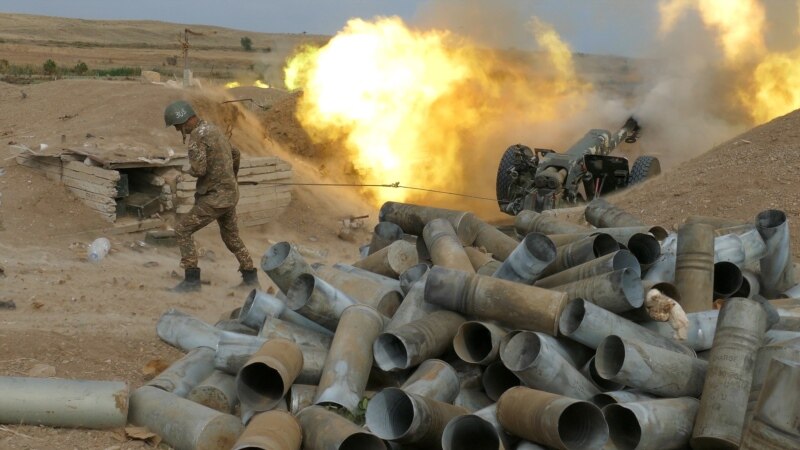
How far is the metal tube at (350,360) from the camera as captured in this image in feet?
16.9

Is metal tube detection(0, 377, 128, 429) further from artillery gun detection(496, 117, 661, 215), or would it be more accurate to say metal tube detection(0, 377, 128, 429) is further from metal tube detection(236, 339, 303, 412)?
artillery gun detection(496, 117, 661, 215)

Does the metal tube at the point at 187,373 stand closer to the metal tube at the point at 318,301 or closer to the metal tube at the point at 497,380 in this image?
the metal tube at the point at 318,301

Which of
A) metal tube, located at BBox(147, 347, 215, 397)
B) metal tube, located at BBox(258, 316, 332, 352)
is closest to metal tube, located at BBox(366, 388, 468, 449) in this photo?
metal tube, located at BBox(258, 316, 332, 352)

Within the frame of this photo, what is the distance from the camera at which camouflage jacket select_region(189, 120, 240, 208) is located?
30.7 feet

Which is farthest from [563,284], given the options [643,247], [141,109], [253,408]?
[141,109]

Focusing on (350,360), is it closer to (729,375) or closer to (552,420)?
(552,420)

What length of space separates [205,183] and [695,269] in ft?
18.1

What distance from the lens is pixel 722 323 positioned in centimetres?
507

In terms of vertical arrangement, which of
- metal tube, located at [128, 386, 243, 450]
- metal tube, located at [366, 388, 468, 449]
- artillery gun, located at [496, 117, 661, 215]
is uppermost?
artillery gun, located at [496, 117, 661, 215]

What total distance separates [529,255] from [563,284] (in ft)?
1.00

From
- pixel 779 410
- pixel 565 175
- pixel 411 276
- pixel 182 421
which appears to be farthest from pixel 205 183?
pixel 779 410

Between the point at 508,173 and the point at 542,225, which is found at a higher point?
the point at 508,173

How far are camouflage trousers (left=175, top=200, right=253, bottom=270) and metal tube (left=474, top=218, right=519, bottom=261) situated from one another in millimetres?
3303

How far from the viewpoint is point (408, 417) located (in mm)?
4793
